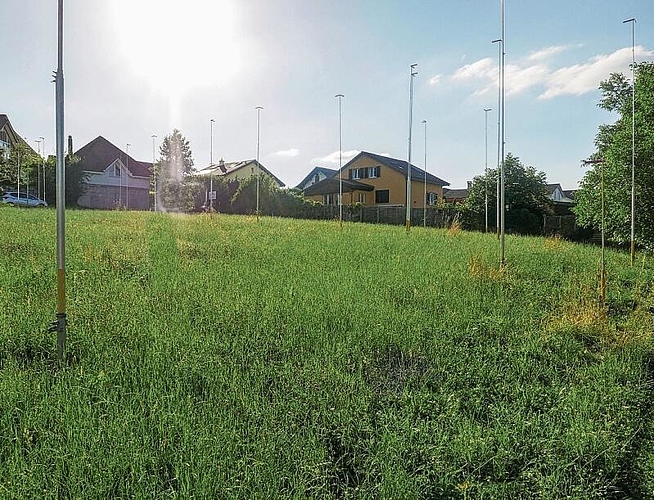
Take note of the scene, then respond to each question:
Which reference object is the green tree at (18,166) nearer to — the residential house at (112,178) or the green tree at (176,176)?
the residential house at (112,178)

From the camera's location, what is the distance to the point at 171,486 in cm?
225

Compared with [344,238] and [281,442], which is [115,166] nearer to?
[344,238]

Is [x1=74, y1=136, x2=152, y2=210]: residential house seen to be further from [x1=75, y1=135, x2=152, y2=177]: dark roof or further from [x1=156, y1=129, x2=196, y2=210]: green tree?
[x1=156, y1=129, x2=196, y2=210]: green tree

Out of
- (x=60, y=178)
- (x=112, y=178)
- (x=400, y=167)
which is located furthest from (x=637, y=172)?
(x=112, y=178)

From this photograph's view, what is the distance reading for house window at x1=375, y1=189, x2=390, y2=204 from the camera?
116 feet

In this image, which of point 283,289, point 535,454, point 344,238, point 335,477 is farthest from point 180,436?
point 344,238

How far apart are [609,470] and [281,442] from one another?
1.94 meters

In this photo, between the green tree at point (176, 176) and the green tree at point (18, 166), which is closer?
the green tree at point (18, 166)

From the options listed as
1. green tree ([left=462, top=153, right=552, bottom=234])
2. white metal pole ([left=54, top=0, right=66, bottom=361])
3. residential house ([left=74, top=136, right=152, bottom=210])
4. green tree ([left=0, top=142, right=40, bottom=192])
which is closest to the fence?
green tree ([left=462, top=153, right=552, bottom=234])

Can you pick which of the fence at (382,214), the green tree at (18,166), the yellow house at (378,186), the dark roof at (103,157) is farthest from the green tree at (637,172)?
the dark roof at (103,157)

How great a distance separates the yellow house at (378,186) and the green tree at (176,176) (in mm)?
8925

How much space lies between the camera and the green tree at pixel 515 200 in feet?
71.7

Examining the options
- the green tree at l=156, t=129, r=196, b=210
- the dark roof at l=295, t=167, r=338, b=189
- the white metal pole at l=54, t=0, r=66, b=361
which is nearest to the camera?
the white metal pole at l=54, t=0, r=66, b=361

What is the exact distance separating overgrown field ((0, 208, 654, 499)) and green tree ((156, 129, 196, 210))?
25.4 metres
